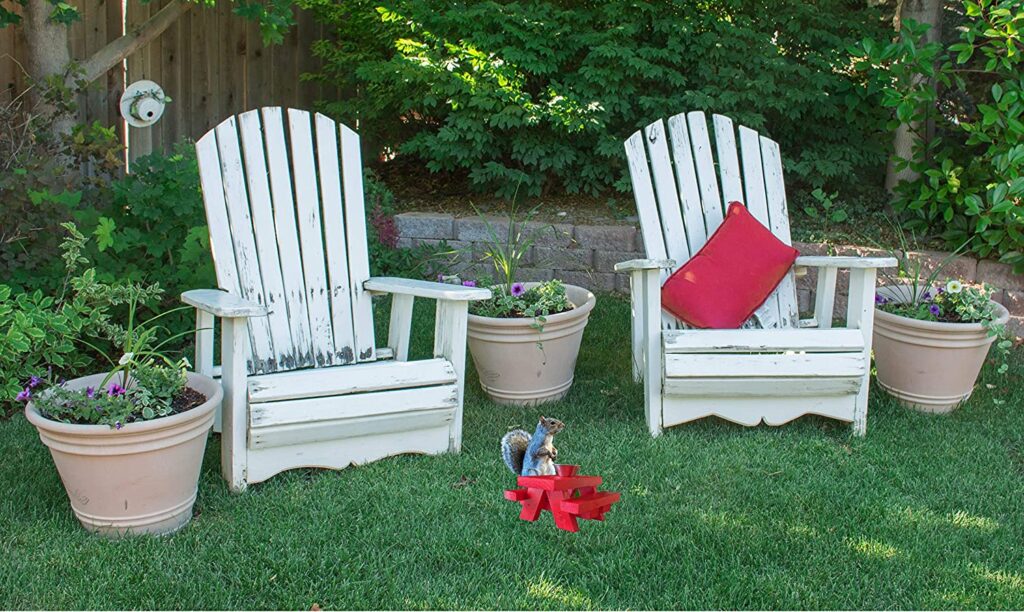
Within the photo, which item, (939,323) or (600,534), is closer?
(600,534)

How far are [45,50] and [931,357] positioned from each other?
354 cm

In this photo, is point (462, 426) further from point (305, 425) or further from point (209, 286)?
point (209, 286)

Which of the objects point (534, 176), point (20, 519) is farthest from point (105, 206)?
point (534, 176)

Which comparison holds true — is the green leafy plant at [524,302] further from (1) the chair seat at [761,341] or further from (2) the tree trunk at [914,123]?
(2) the tree trunk at [914,123]

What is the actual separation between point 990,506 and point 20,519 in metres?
2.53

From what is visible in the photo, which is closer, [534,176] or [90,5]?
[90,5]

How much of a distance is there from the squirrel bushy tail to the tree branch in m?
2.50

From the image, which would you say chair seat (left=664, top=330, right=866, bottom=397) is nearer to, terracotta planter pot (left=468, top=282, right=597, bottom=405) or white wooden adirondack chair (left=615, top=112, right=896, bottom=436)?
white wooden adirondack chair (left=615, top=112, right=896, bottom=436)

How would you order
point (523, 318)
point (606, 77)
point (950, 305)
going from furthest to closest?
point (606, 77)
point (950, 305)
point (523, 318)

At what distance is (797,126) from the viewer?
505 centimetres

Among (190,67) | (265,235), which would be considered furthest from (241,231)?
(190,67)

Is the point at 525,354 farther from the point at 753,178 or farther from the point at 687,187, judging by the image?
the point at 753,178

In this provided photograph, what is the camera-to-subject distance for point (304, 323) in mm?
2975

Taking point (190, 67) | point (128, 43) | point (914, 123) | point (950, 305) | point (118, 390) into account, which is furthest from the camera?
A: point (190, 67)
